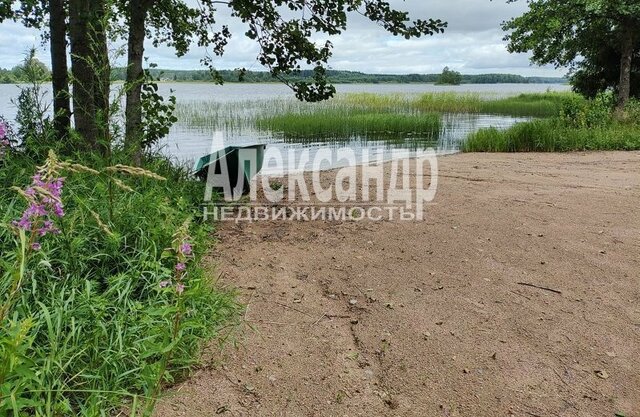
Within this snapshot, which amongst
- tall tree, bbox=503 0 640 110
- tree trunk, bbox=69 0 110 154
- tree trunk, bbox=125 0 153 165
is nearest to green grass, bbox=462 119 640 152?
tall tree, bbox=503 0 640 110

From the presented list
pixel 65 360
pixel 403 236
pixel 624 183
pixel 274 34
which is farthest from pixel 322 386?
pixel 624 183

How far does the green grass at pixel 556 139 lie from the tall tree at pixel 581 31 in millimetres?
4504

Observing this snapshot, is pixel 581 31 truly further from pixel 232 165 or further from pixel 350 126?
pixel 232 165

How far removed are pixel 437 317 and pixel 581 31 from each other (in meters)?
17.4

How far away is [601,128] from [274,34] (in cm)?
887

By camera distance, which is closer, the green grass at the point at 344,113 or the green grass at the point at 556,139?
the green grass at the point at 556,139

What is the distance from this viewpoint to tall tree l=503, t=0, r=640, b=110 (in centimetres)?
1383

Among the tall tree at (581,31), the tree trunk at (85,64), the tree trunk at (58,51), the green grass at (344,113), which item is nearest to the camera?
the tree trunk at (85,64)

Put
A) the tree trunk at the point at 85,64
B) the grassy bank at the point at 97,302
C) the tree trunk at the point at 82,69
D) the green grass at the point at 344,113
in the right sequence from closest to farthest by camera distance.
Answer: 1. the grassy bank at the point at 97,302
2. the tree trunk at the point at 85,64
3. the tree trunk at the point at 82,69
4. the green grass at the point at 344,113

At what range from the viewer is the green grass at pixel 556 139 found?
376 inches

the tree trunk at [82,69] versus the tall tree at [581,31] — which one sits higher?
the tall tree at [581,31]

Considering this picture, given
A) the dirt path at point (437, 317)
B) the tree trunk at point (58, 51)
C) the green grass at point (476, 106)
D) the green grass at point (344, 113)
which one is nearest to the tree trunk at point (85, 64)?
the tree trunk at point (58, 51)

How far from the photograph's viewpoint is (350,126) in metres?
15.8

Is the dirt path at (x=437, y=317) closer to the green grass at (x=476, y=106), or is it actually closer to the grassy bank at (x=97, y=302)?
the grassy bank at (x=97, y=302)
